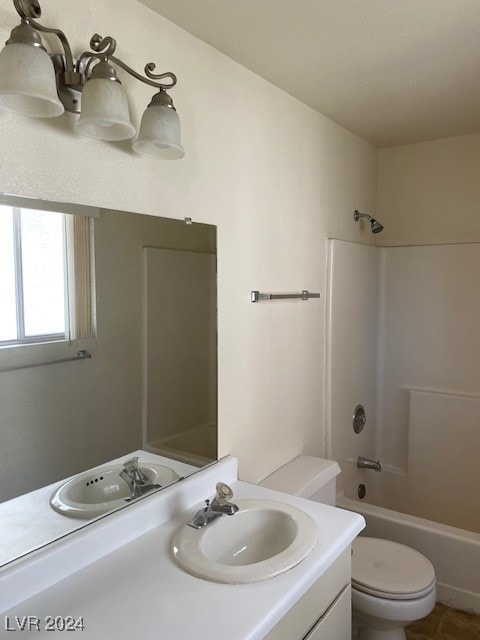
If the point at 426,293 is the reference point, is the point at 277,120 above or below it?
above

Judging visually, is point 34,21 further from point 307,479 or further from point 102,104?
point 307,479

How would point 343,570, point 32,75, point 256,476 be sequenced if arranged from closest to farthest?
point 32,75 < point 343,570 < point 256,476

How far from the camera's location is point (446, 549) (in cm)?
231

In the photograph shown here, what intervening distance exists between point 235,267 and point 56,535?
1.03m

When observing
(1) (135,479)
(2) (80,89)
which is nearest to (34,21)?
(2) (80,89)

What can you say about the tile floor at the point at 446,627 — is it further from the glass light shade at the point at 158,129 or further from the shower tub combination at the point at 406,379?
the glass light shade at the point at 158,129

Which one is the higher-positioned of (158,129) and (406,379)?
(158,129)

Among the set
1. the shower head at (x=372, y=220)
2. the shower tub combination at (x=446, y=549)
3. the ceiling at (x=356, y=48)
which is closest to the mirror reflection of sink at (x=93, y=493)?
the ceiling at (x=356, y=48)

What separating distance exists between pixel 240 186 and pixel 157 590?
52.0 inches

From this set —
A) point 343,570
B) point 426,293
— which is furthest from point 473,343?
point 343,570

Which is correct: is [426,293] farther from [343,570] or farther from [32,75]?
[32,75]

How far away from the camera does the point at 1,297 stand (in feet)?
3.64

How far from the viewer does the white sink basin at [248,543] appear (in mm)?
1156

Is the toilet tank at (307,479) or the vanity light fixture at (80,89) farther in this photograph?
the toilet tank at (307,479)
